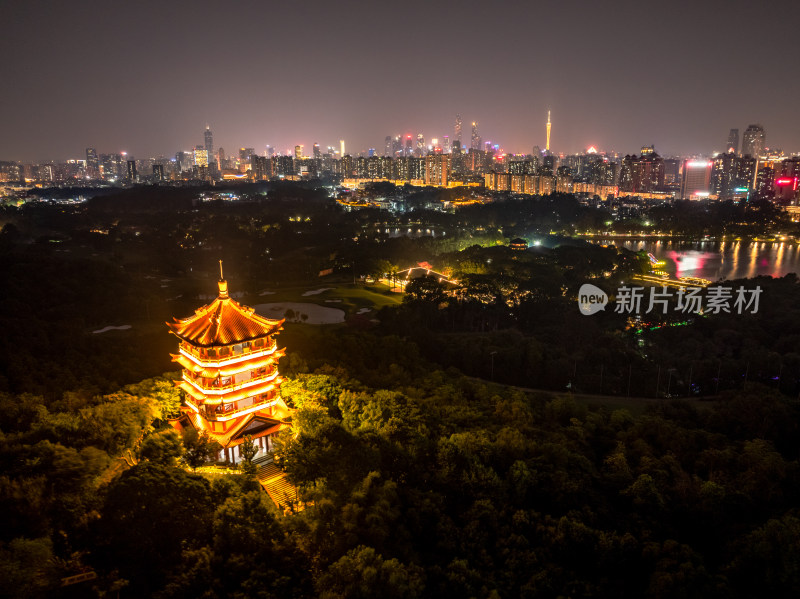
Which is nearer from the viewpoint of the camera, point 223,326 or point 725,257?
point 223,326

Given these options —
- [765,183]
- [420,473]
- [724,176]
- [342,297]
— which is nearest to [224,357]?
[420,473]

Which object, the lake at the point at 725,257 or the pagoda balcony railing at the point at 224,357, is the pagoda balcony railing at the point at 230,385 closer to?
the pagoda balcony railing at the point at 224,357


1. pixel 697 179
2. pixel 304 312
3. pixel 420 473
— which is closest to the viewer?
pixel 420 473

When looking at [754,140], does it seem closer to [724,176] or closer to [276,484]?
[724,176]

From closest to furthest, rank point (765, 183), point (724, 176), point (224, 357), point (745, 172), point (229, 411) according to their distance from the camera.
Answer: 1. point (224, 357)
2. point (229, 411)
3. point (765, 183)
4. point (745, 172)
5. point (724, 176)

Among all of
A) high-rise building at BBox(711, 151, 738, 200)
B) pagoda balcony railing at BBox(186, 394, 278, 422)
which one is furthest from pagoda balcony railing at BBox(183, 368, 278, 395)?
high-rise building at BBox(711, 151, 738, 200)

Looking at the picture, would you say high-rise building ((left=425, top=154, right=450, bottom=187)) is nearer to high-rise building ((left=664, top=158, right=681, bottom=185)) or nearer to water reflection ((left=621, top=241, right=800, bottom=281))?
water reflection ((left=621, top=241, right=800, bottom=281))
